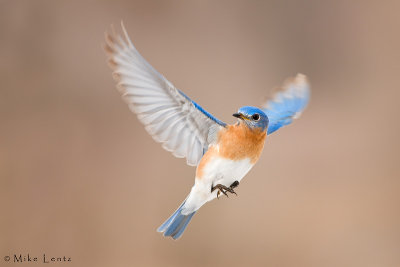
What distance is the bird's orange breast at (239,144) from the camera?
0.81m

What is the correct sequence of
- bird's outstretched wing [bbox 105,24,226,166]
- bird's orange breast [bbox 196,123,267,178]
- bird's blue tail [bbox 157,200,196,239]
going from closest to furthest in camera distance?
bird's outstretched wing [bbox 105,24,226,166]
bird's orange breast [bbox 196,123,267,178]
bird's blue tail [bbox 157,200,196,239]

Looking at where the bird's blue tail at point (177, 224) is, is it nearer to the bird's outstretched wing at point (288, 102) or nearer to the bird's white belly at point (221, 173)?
the bird's white belly at point (221, 173)

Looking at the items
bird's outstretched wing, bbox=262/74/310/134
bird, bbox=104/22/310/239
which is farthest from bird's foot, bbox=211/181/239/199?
bird's outstretched wing, bbox=262/74/310/134

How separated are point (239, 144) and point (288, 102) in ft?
1.03

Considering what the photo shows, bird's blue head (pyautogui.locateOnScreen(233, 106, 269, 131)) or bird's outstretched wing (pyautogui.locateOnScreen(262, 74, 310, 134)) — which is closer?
bird's blue head (pyautogui.locateOnScreen(233, 106, 269, 131))

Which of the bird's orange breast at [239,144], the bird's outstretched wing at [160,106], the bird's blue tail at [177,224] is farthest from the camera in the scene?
the bird's blue tail at [177,224]

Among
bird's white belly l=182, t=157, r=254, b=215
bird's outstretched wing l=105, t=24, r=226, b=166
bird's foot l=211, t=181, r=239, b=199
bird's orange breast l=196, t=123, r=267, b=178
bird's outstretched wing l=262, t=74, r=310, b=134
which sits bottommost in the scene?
bird's foot l=211, t=181, r=239, b=199

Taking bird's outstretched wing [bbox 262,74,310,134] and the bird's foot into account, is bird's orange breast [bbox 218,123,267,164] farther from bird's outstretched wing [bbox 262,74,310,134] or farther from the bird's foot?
bird's outstretched wing [bbox 262,74,310,134]

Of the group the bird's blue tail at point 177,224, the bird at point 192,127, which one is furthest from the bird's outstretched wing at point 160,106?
the bird's blue tail at point 177,224

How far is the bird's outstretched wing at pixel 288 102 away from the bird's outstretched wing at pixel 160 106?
23cm

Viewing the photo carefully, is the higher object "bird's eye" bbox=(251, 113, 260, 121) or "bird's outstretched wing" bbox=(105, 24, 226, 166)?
"bird's outstretched wing" bbox=(105, 24, 226, 166)

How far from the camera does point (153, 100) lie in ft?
2.58

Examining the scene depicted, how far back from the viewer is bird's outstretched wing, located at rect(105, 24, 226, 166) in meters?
0.69

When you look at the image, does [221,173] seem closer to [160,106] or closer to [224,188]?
[224,188]
